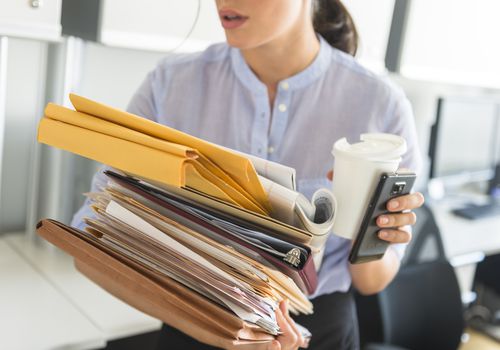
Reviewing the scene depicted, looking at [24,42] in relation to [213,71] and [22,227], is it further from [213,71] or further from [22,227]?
[213,71]

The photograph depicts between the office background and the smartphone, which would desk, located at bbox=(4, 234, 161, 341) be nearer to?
the office background

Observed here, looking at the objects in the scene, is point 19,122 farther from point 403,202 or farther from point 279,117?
point 403,202

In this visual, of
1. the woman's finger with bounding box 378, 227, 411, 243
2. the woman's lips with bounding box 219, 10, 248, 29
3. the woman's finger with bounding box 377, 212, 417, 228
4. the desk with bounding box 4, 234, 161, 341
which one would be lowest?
the desk with bounding box 4, 234, 161, 341

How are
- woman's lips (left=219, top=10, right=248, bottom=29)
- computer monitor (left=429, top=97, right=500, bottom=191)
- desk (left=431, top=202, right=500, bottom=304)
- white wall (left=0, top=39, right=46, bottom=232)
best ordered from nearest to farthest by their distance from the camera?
1. woman's lips (left=219, top=10, right=248, bottom=29)
2. white wall (left=0, top=39, right=46, bottom=232)
3. desk (left=431, top=202, right=500, bottom=304)
4. computer monitor (left=429, top=97, right=500, bottom=191)

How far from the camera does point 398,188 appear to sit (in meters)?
0.88

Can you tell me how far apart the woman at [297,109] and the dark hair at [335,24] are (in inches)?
3.5

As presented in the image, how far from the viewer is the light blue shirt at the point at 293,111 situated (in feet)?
3.75

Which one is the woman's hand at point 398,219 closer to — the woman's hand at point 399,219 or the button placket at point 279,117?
the woman's hand at point 399,219

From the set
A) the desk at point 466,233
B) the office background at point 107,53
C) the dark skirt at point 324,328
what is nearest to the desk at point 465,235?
the desk at point 466,233

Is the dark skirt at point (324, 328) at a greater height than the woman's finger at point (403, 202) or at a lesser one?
lesser

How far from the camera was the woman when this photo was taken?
1.14 meters

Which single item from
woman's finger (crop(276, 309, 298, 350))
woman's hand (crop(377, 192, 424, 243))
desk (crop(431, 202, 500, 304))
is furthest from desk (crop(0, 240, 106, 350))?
desk (crop(431, 202, 500, 304))

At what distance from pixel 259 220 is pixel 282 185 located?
0.06m

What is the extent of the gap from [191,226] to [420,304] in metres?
1.39
